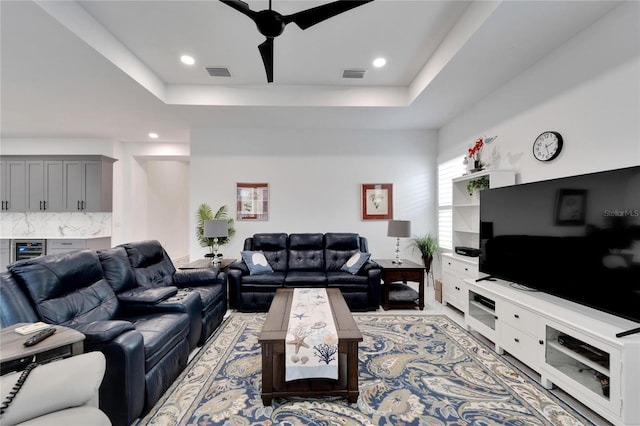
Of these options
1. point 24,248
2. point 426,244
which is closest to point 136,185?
point 24,248

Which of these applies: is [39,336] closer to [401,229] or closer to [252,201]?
[252,201]

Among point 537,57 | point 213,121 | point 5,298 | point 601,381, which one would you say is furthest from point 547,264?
point 213,121

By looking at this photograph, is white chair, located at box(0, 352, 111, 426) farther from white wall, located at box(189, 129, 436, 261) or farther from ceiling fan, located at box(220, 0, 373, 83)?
white wall, located at box(189, 129, 436, 261)

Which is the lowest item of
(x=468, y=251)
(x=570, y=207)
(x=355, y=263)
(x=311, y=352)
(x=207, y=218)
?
(x=311, y=352)

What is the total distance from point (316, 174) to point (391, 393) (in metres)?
3.78

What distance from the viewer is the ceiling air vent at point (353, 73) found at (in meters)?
3.62

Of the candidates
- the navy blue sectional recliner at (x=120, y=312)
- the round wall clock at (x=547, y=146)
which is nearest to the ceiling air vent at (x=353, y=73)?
the round wall clock at (x=547, y=146)

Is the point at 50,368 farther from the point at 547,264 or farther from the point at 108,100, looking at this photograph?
the point at 108,100

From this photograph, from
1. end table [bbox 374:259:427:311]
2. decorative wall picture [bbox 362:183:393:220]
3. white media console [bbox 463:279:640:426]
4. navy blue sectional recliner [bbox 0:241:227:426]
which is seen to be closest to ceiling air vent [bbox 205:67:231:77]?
navy blue sectional recliner [bbox 0:241:227:426]

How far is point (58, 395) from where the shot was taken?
1.17 m

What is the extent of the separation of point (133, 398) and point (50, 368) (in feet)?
2.20

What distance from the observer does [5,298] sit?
5.50 feet

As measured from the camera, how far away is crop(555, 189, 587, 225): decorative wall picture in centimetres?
204

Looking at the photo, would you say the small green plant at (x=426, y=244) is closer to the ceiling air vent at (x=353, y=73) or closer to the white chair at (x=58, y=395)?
the ceiling air vent at (x=353, y=73)
